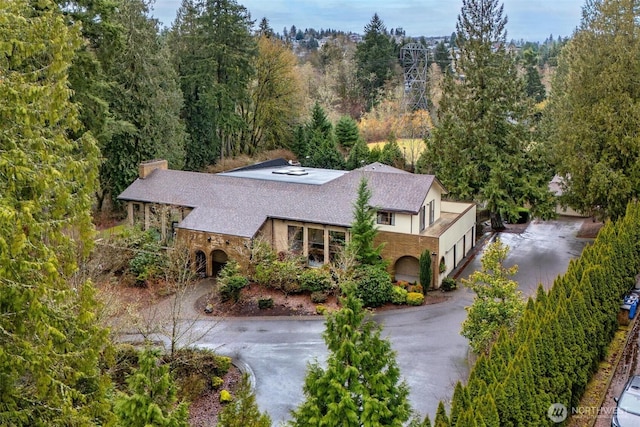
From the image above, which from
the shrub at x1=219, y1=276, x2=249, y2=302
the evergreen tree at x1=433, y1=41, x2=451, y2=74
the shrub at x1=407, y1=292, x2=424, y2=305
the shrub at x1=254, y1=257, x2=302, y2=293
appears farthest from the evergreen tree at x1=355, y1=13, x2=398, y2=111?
the shrub at x1=219, y1=276, x2=249, y2=302

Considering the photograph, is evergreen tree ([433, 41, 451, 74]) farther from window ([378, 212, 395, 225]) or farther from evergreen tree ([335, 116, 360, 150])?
window ([378, 212, 395, 225])

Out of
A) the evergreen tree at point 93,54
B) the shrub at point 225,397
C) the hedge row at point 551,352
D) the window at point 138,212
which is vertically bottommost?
the shrub at point 225,397

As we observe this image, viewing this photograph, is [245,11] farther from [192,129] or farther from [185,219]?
[185,219]

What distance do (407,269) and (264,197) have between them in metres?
8.35

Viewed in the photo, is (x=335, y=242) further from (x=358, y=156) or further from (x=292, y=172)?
(x=358, y=156)

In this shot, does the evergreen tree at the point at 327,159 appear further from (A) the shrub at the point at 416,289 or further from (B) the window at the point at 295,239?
(A) the shrub at the point at 416,289

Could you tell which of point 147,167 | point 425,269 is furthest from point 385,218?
point 147,167

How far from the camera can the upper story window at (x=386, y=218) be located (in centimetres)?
2947

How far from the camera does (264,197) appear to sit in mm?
32062

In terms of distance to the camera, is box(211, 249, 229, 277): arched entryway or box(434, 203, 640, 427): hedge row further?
box(211, 249, 229, 277): arched entryway

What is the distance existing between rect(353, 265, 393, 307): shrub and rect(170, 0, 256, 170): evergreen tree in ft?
79.8

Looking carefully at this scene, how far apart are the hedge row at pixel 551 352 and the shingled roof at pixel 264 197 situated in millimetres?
9180

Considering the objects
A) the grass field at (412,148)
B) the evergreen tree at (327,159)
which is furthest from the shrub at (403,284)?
the grass field at (412,148)

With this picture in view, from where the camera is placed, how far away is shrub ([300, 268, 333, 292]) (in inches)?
Answer: 1078
